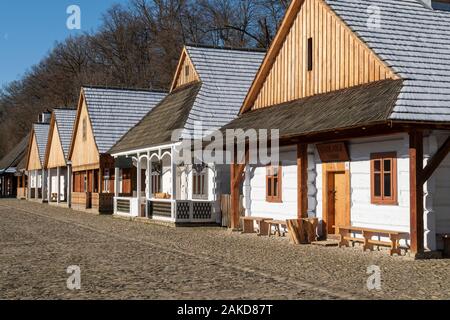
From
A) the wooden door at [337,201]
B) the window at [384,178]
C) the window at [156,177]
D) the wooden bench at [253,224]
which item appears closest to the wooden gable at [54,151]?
the window at [156,177]

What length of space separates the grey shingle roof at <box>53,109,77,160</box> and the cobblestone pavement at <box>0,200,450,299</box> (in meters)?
25.4

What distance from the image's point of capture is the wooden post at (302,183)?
714 inches

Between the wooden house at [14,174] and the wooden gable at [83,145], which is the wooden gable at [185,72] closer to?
the wooden gable at [83,145]

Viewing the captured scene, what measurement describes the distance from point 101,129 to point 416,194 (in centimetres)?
2425

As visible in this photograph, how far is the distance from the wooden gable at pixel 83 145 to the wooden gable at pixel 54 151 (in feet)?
10.9

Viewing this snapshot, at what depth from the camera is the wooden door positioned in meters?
17.3

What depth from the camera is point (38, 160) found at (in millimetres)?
50969

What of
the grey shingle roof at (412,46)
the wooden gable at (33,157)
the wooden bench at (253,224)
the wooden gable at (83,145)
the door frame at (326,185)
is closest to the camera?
the grey shingle roof at (412,46)

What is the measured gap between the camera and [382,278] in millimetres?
11078

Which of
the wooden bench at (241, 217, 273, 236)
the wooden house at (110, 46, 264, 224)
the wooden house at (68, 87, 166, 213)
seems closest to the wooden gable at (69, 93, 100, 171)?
the wooden house at (68, 87, 166, 213)

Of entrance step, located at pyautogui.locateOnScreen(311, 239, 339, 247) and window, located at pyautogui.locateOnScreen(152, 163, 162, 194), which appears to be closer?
entrance step, located at pyautogui.locateOnScreen(311, 239, 339, 247)

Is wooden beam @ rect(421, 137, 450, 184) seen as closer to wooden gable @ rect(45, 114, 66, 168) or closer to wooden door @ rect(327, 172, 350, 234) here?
wooden door @ rect(327, 172, 350, 234)

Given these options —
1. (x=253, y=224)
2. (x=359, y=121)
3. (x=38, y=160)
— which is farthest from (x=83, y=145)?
(x=359, y=121)
